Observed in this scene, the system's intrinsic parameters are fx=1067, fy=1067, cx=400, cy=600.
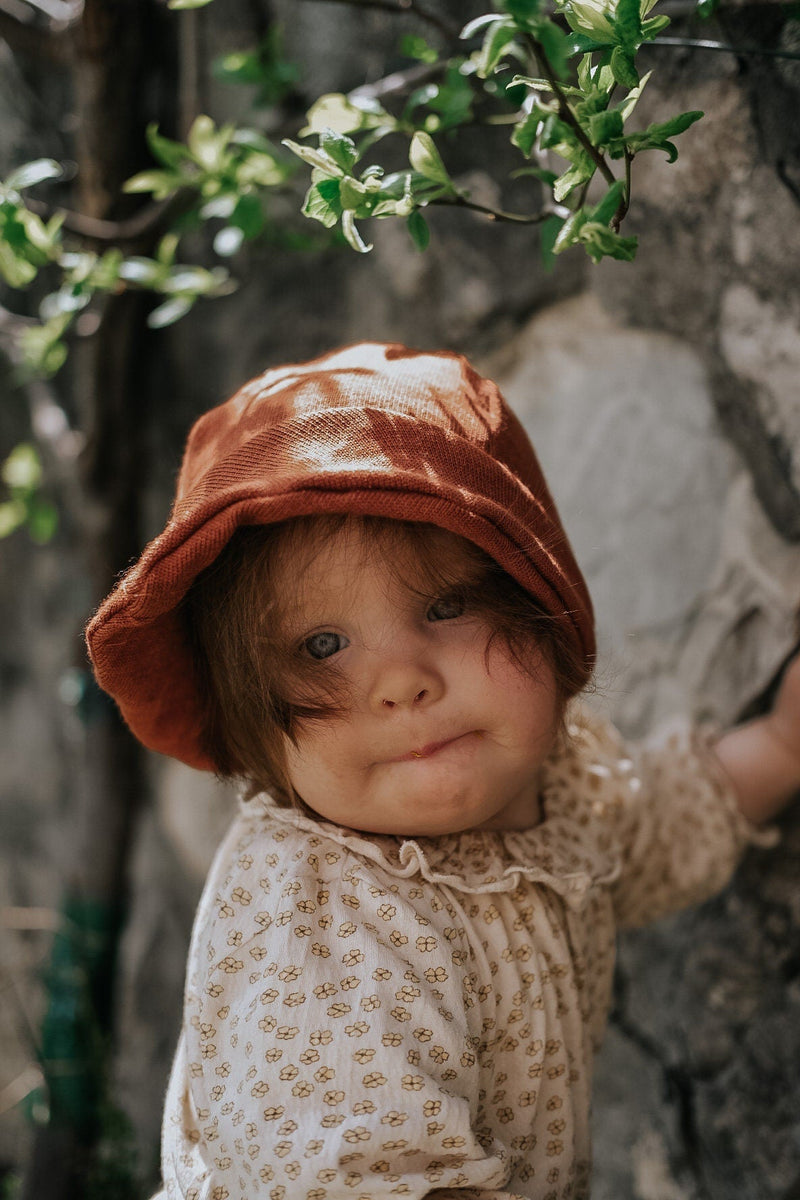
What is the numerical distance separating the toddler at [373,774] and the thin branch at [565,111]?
0.81ft

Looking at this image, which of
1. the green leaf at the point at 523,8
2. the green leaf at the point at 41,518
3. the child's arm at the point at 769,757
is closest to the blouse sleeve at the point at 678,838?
the child's arm at the point at 769,757

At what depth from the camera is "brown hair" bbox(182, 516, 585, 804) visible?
0.95m

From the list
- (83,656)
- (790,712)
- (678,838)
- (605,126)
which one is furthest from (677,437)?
(83,656)

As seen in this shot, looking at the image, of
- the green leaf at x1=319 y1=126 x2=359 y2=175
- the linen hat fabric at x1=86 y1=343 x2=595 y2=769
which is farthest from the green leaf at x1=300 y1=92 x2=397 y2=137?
the linen hat fabric at x1=86 y1=343 x2=595 y2=769

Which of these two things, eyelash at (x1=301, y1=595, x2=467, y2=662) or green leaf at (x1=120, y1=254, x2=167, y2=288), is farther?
green leaf at (x1=120, y1=254, x2=167, y2=288)

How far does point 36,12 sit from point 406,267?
29.0 inches

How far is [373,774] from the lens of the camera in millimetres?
980

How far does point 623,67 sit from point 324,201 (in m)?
Answer: 0.25

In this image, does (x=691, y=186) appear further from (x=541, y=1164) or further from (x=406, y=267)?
(x=541, y=1164)

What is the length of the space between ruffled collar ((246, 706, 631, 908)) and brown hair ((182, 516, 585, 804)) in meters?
0.10

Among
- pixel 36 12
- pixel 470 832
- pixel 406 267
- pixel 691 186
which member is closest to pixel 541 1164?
pixel 470 832

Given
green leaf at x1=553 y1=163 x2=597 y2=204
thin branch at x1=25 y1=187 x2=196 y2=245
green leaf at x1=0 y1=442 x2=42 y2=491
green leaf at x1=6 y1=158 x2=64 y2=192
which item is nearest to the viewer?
green leaf at x1=553 y1=163 x2=597 y2=204

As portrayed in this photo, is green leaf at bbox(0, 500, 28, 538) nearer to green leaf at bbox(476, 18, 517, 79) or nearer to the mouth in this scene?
the mouth

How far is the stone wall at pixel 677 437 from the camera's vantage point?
119 centimetres
